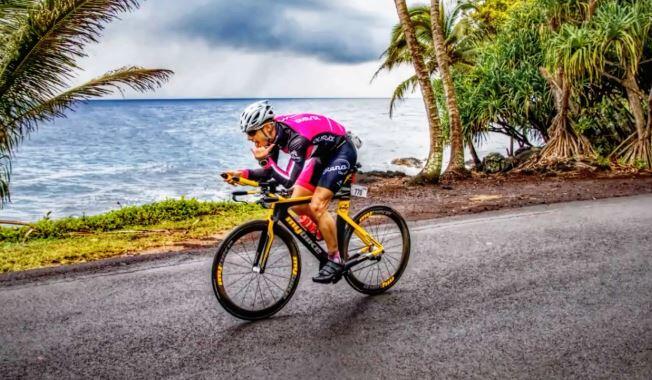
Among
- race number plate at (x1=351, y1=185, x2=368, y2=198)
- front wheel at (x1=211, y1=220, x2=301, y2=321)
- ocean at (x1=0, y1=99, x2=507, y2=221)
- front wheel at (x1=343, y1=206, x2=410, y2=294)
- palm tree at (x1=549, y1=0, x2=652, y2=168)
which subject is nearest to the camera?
front wheel at (x1=211, y1=220, x2=301, y2=321)

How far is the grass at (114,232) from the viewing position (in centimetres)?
731

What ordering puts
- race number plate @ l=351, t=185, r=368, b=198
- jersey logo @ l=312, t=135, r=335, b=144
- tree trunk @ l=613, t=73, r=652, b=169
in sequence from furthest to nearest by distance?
tree trunk @ l=613, t=73, r=652, b=169 → race number plate @ l=351, t=185, r=368, b=198 → jersey logo @ l=312, t=135, r=335, b=144

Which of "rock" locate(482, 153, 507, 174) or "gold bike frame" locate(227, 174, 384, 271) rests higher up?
"gold bike frame" locate(227, 174, 384, 271)

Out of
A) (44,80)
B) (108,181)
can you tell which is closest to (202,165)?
(108,181)

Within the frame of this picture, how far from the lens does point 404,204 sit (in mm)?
11250

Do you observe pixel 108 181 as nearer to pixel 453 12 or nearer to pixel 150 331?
pixel 453 12

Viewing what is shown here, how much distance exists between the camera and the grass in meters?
7.31

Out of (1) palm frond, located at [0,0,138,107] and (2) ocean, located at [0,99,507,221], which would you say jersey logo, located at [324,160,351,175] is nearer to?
(1) palm frond, located at [0,0,138,107]

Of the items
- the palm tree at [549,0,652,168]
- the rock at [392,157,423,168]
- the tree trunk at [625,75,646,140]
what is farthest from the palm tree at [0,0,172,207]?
the rock at [392,157,423,168]

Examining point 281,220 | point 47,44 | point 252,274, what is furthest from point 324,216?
point 47,44

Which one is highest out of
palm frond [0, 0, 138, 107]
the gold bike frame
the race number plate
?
palm frond [0, 0, 138, 107]

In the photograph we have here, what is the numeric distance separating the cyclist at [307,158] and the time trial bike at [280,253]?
0.33 feet

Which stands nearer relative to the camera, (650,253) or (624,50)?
(650,253)

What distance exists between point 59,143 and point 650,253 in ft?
229
